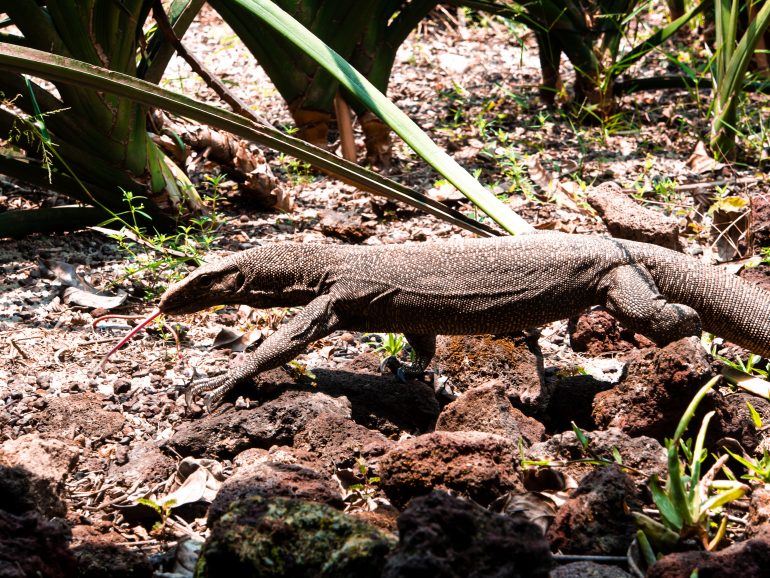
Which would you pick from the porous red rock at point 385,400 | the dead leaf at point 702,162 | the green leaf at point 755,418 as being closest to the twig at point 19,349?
the porous red rock at point 385,400

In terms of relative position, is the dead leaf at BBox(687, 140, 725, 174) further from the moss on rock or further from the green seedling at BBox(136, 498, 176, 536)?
the moss on rock

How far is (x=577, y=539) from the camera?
116 inches

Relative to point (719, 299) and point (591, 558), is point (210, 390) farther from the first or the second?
point (719, 299)

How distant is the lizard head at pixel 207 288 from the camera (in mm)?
4703

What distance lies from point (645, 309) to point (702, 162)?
10.7 feet

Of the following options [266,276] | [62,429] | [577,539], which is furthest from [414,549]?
[266,276]

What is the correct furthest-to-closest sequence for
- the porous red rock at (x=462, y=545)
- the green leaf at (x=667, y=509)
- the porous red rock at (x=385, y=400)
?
the porous red rock at (x=385, y=400) < the green leaf at (x=667, y=509) < the porous red rock at (x=462, y=545)

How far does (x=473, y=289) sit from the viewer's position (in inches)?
179

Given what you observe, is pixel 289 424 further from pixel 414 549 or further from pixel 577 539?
pixel 414 549

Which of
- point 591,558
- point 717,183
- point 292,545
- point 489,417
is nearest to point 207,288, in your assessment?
point 489,417

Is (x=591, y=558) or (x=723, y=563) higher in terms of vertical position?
(x=723, y=563)

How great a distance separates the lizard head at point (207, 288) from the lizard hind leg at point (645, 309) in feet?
6.21

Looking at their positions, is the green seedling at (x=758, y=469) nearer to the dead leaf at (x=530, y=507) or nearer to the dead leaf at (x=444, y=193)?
the dead leaf at (x=530, y=507)

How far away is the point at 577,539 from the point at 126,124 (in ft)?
13.2
